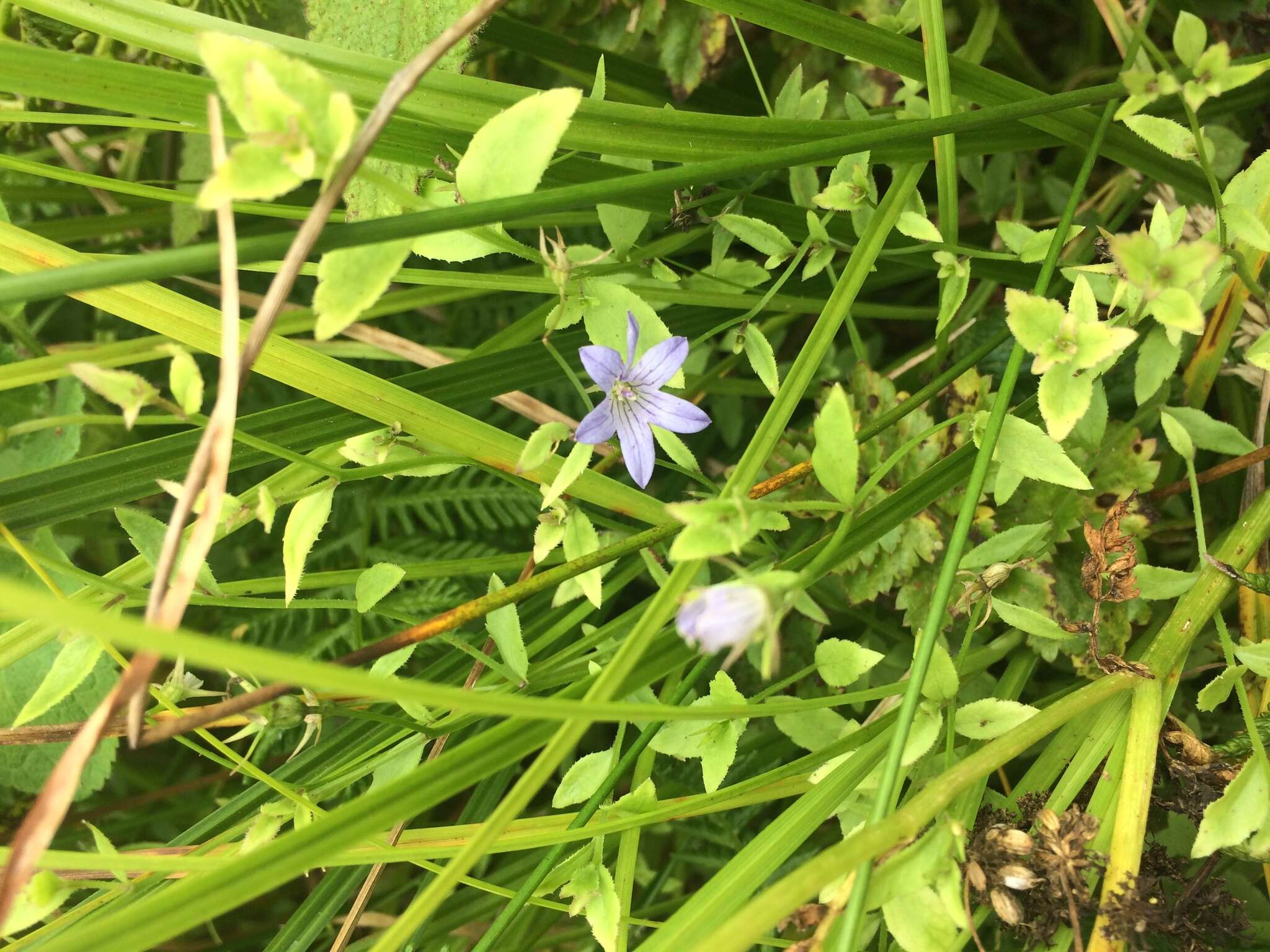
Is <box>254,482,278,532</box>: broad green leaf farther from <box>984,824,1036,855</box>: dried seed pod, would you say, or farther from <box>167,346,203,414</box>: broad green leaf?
<box>984,824,1036,855</box>: dried seed pod

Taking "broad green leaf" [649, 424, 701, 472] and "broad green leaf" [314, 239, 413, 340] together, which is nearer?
"broad green leaf" [314, 239, 413, 340]

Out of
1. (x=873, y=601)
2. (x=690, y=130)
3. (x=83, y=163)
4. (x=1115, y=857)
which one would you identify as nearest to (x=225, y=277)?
(x=690, y=130)

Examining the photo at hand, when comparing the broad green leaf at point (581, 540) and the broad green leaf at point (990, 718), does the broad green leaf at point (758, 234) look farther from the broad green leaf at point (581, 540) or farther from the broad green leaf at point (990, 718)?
the broad green leaf at point (990, 718)

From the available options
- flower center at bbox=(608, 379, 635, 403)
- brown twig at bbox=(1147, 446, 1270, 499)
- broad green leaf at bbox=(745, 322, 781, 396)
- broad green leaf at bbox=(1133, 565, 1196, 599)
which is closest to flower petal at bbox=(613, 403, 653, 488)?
flower center at bbox=(608, 379, 635, 403)

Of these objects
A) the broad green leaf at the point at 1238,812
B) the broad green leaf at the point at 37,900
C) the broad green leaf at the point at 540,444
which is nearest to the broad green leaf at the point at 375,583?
the broad green leaf at the point at 540,444

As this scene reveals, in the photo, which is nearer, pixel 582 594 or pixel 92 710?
pixel 582 594

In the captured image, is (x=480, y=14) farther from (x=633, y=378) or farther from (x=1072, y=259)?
(x=1072, y=259)
